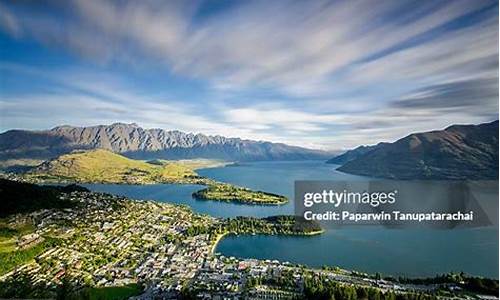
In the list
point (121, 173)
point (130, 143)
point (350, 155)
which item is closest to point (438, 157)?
point (350, 155)

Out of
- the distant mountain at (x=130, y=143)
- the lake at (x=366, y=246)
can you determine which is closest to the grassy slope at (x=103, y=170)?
the distant mountain at (x=130, y=143)

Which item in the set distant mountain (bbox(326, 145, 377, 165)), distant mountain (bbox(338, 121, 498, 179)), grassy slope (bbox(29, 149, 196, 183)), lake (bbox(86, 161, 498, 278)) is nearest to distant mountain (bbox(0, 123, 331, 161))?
grassy slope (bbox(29, 149, 196, 183))

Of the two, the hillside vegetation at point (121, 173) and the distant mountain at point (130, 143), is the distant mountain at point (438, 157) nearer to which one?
the distant mountain at point (130, 143)

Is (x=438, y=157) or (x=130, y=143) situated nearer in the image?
(x=438, y=157)

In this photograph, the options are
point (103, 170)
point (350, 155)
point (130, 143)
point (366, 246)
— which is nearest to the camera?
point (366, 246)

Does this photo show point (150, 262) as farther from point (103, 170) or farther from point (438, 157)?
point (438, 157)

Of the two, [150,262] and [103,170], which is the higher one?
[103,170]
